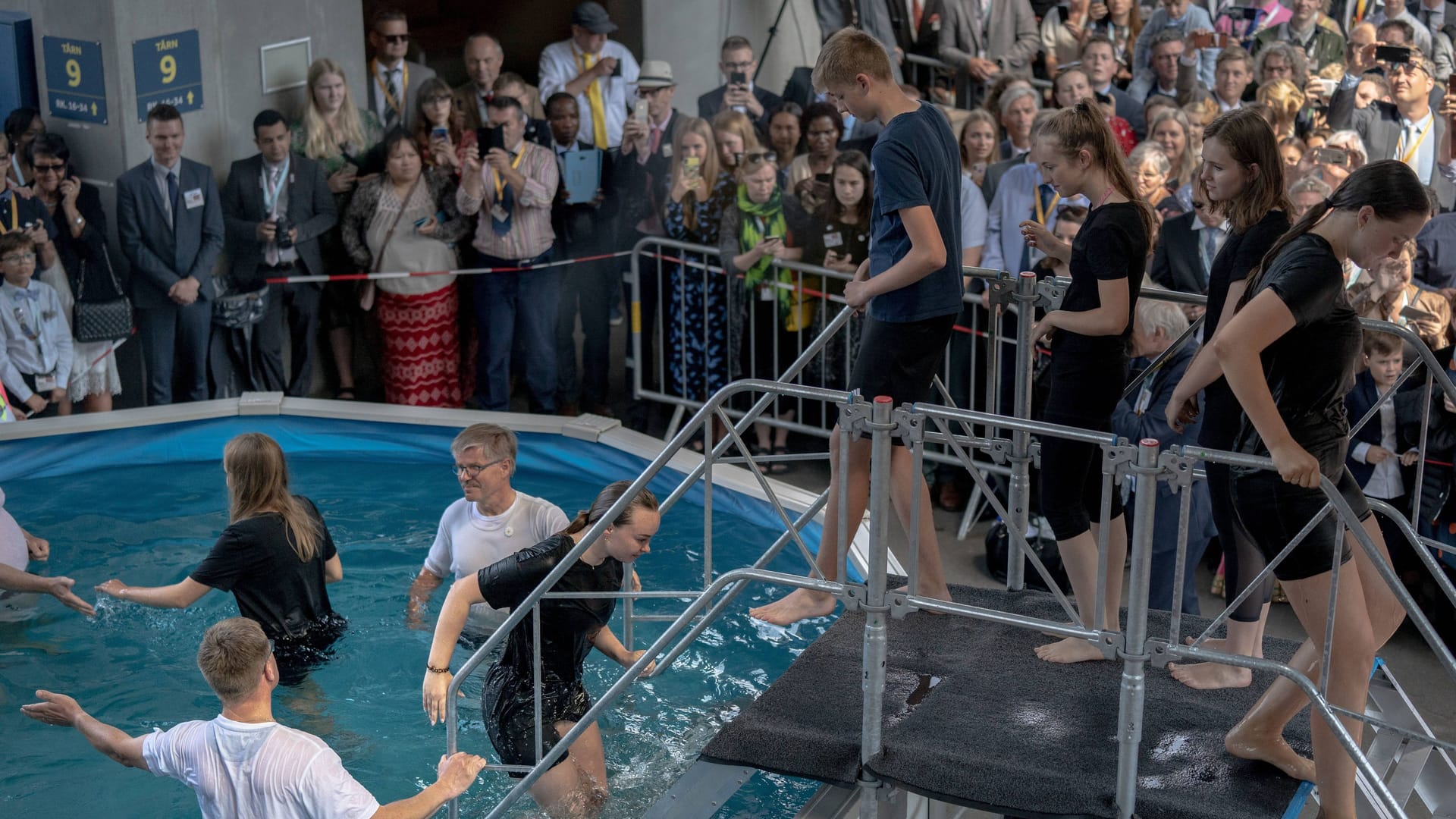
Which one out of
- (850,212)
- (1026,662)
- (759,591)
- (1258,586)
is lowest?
(759,591)

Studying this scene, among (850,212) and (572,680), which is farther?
(850,212)

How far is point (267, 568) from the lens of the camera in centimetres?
531

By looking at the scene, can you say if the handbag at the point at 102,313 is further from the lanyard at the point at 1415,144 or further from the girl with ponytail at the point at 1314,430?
the lanyard at the point at 1415,144

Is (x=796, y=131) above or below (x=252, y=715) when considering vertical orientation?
above

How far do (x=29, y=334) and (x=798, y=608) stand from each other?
6142mm

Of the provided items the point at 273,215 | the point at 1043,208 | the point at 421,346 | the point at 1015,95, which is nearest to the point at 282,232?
the point at 273,215

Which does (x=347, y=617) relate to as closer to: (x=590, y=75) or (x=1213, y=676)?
(x=1213, y=676)

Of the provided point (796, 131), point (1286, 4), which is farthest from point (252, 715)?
point (1286, 4)

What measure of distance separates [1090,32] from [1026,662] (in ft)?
24.2

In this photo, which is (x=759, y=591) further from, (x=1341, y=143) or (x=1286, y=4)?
(x=1286, y=4)

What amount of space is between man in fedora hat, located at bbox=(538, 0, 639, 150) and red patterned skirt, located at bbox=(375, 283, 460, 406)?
152 centimetres

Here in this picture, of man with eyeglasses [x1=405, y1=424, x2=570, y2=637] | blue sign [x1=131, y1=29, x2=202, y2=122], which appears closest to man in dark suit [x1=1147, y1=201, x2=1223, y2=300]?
man with eyeglasses [x1=405, y1=424, x2=570, y2=637]

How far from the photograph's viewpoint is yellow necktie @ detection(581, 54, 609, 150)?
32.6ft

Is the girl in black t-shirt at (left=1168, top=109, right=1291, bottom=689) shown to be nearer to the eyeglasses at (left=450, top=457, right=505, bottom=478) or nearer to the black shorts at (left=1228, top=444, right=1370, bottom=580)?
the black shorts at (left=1228, top=444, right=1370, bottom=580)
